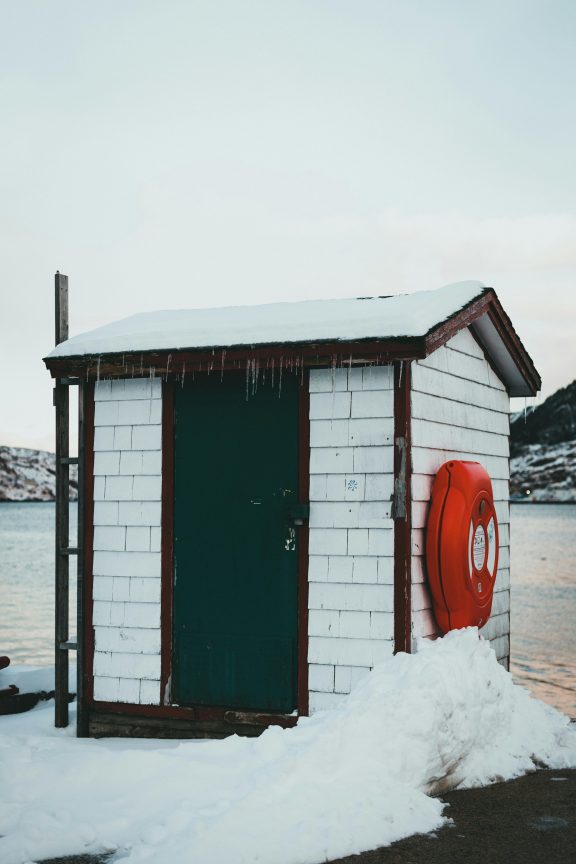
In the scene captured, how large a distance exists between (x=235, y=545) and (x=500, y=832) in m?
2.88

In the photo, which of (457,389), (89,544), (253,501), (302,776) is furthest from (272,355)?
(302,776)

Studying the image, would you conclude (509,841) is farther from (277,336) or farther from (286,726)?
(277,336)

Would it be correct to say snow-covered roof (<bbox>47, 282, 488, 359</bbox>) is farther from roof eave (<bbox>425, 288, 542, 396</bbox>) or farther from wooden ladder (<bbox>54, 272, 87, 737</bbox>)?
wooden ladder (<bbox>54, 272, 87, 737</bbox>)

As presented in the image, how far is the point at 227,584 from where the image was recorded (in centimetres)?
779

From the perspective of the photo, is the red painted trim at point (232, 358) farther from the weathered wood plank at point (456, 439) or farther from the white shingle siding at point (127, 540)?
the weathered wood plank at point (456, 439)

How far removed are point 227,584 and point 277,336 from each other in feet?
6.14

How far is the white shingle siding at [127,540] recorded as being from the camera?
8.05 m

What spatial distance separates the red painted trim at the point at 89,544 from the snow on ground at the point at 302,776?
0.74 m

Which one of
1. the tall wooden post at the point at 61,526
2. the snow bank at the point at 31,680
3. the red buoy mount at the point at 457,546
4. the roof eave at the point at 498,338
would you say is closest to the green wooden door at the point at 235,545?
the red buoy mount at the point at 457,546

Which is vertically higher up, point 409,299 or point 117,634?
point 409,299

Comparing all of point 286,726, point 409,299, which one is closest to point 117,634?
point 286,726

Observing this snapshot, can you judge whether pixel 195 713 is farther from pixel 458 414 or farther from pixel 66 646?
pixel 458 414

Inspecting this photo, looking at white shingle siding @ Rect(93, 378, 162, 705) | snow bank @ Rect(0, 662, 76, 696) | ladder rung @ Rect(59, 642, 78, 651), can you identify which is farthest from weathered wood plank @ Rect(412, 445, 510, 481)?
snow bank @ Rect(0, 662, 76, 696)

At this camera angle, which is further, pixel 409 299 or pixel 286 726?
pixel 409 299
